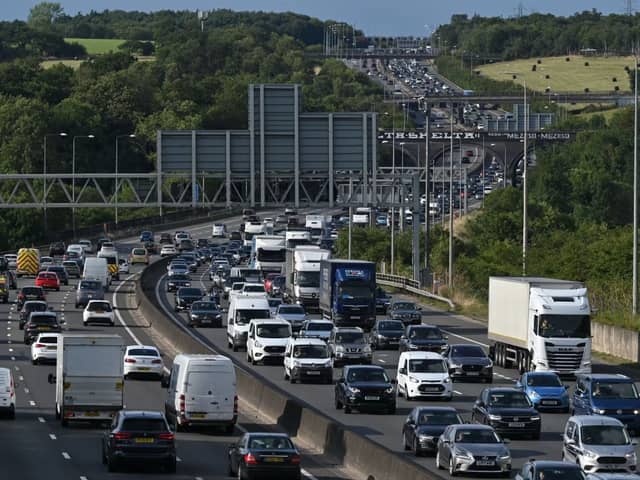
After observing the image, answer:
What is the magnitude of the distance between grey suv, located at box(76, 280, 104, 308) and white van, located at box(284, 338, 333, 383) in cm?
3557

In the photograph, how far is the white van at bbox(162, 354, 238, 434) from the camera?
4456 cm

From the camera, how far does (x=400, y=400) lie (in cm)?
5412

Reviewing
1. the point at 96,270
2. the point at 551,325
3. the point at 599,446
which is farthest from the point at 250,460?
the point at 96,270

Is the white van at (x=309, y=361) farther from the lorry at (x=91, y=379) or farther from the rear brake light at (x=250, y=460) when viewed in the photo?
the rear brake light at (x=250, y=460)

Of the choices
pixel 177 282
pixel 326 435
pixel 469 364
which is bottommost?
pixel 177 282

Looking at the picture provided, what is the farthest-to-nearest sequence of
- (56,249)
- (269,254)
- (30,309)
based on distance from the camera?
(56,249), (269,254), (30,309)

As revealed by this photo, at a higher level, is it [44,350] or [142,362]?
[142,362]

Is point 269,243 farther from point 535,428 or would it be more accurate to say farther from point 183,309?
point 535,428

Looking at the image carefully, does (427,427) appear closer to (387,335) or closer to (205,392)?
(205,392)

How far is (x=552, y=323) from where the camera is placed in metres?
58.4

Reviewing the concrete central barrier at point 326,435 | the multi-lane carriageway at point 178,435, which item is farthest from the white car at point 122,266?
the concrete central barrier at point 326,435

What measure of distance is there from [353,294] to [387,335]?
6517 millimetres

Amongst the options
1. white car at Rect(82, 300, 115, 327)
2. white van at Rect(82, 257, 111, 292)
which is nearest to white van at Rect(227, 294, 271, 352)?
white car at Rect(82, 300, 115, 327)

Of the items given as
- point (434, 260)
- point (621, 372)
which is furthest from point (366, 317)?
point (434, 260)
